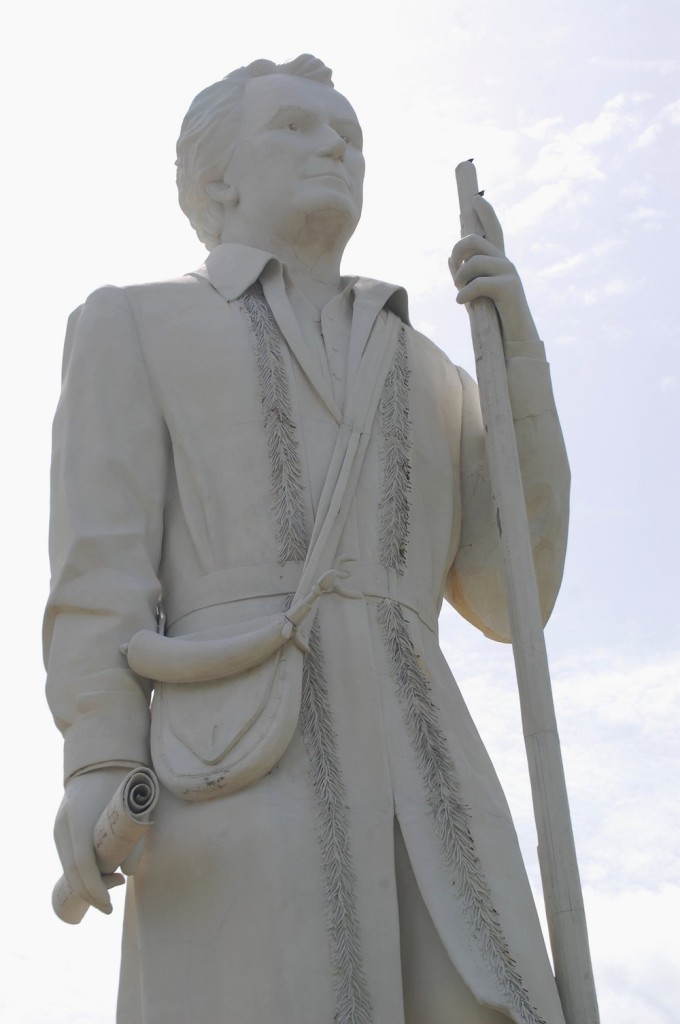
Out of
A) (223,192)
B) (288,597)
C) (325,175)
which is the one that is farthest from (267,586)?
(223,192)

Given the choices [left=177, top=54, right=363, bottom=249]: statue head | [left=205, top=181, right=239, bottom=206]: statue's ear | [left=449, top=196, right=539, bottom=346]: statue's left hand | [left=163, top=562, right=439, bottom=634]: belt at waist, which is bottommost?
[left=163, top=562, right=439, bottom=634]: belt at waist

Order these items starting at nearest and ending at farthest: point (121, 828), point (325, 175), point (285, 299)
A: point (121, 828) → point (285, 299) → point (325, 175)

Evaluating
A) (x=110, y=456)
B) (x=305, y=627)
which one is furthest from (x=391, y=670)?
(x=110, y=456)

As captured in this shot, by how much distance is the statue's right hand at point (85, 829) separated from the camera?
6.54 m

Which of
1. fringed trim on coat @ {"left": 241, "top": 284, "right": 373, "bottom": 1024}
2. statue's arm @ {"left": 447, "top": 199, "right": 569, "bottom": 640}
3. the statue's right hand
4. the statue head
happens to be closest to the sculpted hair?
the statue head

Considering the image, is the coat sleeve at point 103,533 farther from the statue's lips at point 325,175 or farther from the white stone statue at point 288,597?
the statue's lips at point 325,175

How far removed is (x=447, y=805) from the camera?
6.74 meters

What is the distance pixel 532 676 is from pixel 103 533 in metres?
1.70

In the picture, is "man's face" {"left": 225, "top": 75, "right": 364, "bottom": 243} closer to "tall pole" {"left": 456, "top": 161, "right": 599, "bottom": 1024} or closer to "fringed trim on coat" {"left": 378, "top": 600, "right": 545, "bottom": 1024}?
"tall pole" {"left": 456, "top": 161, "right": 599, "bottom": 1024}

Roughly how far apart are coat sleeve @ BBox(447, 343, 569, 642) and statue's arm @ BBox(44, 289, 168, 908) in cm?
136

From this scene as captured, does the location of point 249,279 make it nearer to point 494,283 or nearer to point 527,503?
point 494,283

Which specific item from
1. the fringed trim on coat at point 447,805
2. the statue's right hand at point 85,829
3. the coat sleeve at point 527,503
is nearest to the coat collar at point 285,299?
the coat sleeve at point 527,503

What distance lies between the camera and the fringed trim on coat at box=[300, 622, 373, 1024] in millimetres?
6297

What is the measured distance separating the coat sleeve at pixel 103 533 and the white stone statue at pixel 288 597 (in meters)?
0.01
